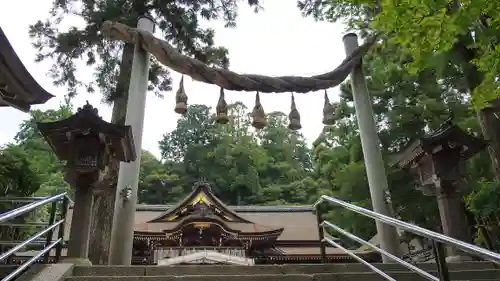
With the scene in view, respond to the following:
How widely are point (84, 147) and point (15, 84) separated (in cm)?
126

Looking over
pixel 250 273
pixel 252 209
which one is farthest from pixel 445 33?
pixel 252 209

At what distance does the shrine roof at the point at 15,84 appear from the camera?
4.21 m

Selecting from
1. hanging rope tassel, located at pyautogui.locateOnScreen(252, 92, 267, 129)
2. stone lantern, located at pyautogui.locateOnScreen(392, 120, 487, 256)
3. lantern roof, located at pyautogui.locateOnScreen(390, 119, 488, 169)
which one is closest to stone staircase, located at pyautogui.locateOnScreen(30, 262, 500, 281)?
stone lantern, located at pyautogui.locateOnScreen(392, 120, 487, 256)

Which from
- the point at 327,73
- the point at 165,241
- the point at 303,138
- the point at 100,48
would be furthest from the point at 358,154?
the point at 303,138

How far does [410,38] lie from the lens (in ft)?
13.3

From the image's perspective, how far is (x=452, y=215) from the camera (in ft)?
14.5

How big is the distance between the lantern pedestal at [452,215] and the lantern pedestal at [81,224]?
3721mm

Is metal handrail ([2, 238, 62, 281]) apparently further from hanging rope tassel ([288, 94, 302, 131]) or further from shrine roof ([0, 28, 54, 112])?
hanging rope tassel ([288, 94, 302, 131])

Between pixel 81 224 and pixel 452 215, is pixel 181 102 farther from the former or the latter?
pixel 452 215

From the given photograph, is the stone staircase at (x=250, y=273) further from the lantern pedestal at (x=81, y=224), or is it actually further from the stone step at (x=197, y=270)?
the lantern pedestal at (x=81, y=224)

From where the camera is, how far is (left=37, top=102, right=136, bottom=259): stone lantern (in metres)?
4.21

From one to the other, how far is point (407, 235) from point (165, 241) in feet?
23.4

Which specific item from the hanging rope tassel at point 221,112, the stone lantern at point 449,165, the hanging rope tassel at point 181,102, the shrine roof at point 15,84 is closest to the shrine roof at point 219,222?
the hanging rope tassel at point 181,102

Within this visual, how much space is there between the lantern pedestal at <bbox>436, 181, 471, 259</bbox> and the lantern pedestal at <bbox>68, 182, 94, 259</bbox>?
12.2ft
